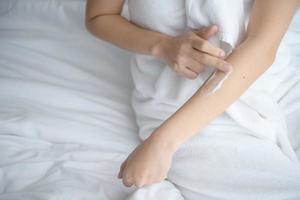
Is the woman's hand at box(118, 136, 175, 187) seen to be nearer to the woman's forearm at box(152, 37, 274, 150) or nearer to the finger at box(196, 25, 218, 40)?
the woman's forearm at box(152, 37, 274, 150)

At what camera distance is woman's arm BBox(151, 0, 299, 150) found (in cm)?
64

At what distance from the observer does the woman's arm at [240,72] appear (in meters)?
0.64

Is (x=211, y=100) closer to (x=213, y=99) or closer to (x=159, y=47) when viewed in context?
(x=213, y=99)

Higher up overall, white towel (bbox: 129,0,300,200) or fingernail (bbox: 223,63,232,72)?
fingernail (bbox: 223,63,232,72)

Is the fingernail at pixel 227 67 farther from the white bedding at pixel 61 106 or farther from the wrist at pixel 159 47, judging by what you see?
the white bedding at pixel 61 106

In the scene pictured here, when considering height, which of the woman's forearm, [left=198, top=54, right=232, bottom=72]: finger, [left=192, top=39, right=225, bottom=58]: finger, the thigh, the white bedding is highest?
[left=192, top=39, right=225, bottom=58]: finger

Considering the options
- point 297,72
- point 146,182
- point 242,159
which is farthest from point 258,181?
point 297,72

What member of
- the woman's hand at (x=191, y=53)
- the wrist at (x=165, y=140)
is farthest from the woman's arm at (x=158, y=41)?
the wrist at (x=165, y=140)

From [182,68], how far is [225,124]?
15 cm

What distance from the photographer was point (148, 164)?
0.61 meters

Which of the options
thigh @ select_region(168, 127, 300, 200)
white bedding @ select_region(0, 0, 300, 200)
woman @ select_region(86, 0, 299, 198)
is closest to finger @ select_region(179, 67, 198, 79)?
woman @ select_region(86, 0, 299, 198)

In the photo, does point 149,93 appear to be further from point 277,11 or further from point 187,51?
point 277,11

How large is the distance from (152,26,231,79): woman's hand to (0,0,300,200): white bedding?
26 centimetres

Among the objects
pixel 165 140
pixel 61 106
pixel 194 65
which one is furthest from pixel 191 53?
pixel 61 106
